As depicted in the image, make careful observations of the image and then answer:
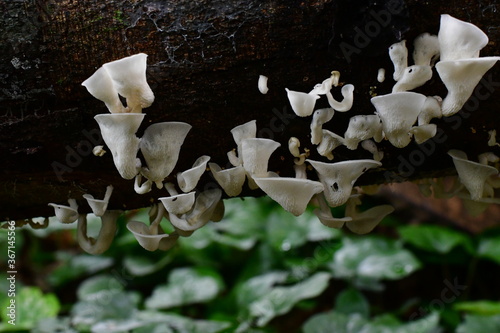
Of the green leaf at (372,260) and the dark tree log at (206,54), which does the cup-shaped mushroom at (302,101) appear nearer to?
the dark tree log at (206,54)

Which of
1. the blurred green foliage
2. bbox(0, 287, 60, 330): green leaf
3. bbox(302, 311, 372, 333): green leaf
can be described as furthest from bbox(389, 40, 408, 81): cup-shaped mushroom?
bbox(0, 287, 60, 330): green leaf

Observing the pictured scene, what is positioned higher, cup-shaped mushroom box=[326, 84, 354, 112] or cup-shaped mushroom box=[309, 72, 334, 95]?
cup-shaped mushroom box=[309, 72, 334, 95]

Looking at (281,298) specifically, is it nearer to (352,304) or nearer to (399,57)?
(352,304)

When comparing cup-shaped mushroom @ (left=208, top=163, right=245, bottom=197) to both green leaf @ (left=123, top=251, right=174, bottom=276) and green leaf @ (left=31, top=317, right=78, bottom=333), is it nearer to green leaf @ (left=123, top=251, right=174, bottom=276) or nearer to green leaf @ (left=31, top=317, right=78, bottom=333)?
green leaf @ (left=31, top=317, right=78, bottom=333)

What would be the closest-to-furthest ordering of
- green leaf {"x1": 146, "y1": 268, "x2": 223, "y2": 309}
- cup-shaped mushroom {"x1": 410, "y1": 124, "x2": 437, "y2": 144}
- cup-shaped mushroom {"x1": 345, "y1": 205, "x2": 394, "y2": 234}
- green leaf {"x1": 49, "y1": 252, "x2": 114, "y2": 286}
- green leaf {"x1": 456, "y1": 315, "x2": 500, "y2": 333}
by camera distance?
1. cup-shaped mushroom {"x1": 410, "y1": 124, "x2": 437, "y2": 144}
2. cup-shaped mushroom {"x1": 345, "y1": 205, "x2": 394, "y2": 234}
3. green leaf {"x1": 456, "y1": 315, "x2": 500, "y2": 333}
4. green leaf {"x1": 146, "y1": 268, "x2": 223, "y2": 309}
5. green leaf {"x1": 49, "y1": 252, "x2": 114, "y2": 286}

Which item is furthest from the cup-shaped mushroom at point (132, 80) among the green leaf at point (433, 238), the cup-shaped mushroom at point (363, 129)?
the green leaf at point (433, 238)

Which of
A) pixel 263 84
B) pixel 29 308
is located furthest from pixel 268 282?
pixel 263 84

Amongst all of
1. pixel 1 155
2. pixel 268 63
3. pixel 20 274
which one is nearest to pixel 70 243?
pixel 20 274
